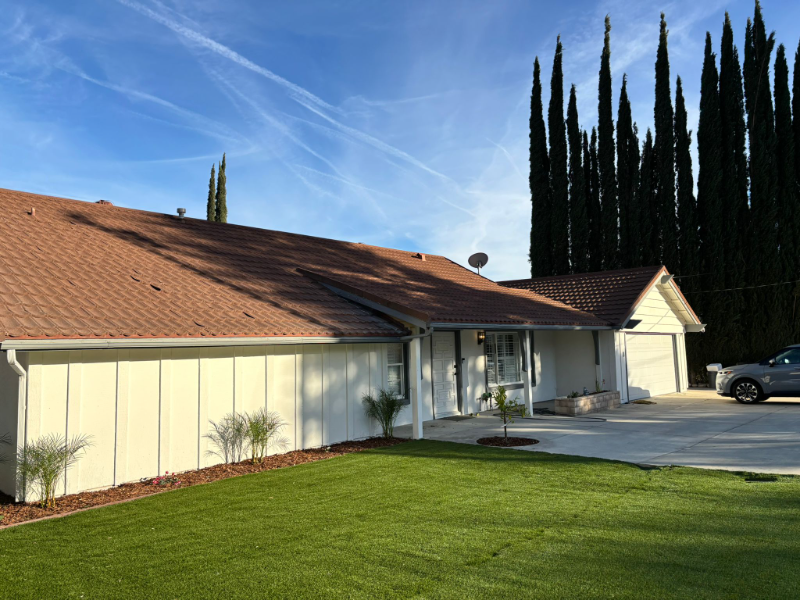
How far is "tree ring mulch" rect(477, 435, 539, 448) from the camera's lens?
1037 centimetres

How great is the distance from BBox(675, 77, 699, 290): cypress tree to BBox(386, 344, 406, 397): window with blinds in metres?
20.1

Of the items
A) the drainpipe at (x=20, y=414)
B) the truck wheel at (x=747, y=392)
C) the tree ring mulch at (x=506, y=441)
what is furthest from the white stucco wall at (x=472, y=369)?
the drainpipe at (x=20, y=414)

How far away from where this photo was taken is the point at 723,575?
4.16 meters

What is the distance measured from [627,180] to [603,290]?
14607 mm

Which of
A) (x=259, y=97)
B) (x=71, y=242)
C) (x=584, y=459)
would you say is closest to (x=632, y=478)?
(x=584, y=459)

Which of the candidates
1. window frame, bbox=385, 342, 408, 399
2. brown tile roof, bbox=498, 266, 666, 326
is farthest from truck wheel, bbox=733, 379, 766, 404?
window frame, bbox=385, 342, 408, 399

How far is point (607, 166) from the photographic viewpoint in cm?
3141

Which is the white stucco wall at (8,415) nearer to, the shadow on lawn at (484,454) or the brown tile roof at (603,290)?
the shadow on lawn at (484,454)

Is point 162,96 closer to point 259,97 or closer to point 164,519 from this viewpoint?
point 259,97

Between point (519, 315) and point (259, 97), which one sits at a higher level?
point (259, 97)

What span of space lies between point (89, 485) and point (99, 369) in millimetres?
1550

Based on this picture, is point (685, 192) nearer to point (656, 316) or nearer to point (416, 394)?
point (656, 316)

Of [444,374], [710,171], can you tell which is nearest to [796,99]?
[710,171]

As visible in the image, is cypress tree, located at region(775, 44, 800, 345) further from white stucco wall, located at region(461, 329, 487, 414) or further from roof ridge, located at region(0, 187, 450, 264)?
white stucco wall, located at region(461, 329, 487, 414)
